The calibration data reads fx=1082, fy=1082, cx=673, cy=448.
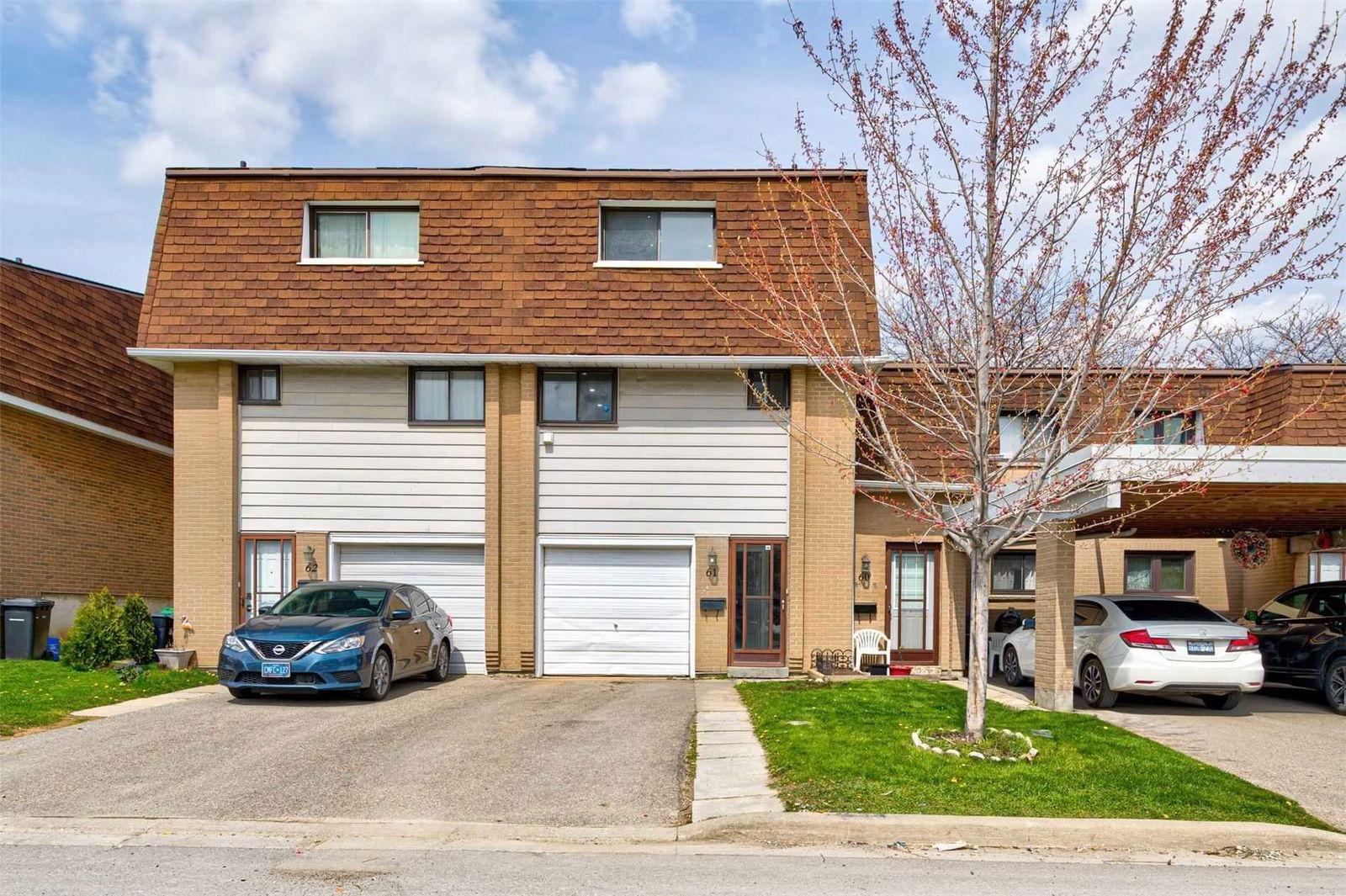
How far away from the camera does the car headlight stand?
12586 millimetres

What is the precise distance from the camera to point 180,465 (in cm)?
1659

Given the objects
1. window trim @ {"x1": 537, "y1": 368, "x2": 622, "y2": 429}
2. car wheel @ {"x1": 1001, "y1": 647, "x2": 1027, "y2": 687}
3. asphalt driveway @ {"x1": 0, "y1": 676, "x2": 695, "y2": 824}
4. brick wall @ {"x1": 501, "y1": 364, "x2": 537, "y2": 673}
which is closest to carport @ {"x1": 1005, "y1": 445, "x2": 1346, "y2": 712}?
car wheel @ {"x1": 1001, "y1": 647, "x2": 1027, "y2": 687}

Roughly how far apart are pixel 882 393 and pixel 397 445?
8823 mm

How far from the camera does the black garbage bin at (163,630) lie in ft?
55.3

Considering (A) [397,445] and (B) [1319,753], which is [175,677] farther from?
(B) [1319,753]

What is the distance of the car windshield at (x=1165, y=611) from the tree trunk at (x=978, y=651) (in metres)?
4.30

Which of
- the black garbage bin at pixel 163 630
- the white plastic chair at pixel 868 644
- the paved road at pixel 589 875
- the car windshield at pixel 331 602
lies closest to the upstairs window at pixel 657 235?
the white plastic chair at pixel 868 644

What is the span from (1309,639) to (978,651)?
7663mm

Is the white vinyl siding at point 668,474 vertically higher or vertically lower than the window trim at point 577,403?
lower

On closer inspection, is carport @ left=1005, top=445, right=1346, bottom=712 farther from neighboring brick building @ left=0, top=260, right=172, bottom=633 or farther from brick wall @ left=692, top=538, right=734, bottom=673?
neighboring brick building @ left=0, top=260, right=172, bottom=633

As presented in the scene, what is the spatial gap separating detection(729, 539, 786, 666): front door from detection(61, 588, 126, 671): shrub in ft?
29.4

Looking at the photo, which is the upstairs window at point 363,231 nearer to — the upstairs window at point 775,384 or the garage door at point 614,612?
the garage door at point 614,612

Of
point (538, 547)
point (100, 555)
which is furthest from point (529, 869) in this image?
point (100, 555)

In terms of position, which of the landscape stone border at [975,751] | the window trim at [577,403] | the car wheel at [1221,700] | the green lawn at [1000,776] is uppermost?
the window trim at [577,403]
